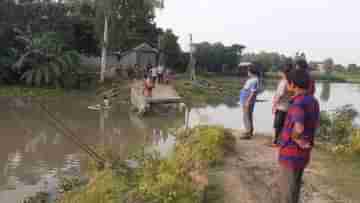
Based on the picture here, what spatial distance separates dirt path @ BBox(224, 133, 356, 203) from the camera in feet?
13.6

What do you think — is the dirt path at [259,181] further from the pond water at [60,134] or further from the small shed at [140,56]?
the small shed at [140,56]

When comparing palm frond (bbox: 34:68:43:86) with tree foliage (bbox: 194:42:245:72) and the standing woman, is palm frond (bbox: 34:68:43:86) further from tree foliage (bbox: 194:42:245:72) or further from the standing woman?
Result: tree foliage (bbox: 194:42:245:72)

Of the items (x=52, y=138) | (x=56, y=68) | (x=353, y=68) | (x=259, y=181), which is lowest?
(x=52, y=138)

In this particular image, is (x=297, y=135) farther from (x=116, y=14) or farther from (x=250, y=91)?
(x=116, y=14)

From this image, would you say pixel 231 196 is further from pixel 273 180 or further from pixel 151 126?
pixel 151 126

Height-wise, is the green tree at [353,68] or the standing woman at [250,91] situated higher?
the green tree at [353,68]

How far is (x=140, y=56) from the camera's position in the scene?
1055 inches

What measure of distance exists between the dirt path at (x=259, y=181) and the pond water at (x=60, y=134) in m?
3.01

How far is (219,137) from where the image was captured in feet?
19.8

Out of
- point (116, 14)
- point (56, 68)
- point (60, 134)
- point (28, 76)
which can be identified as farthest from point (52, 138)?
point (116, 14)

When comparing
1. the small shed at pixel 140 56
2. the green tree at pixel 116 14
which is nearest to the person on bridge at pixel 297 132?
the green tree at pixel 116 14

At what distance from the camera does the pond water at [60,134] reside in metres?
6.44

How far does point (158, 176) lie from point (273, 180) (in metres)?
1.67

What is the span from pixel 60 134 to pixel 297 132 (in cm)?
819
